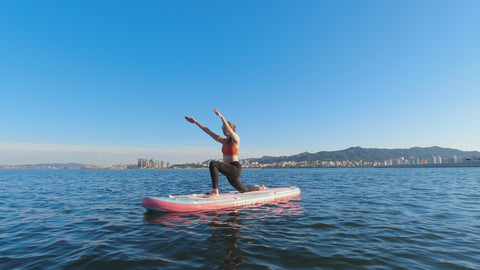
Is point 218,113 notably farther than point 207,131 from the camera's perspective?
No

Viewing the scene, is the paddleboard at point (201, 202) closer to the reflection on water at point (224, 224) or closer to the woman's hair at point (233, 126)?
the reflection on water at point (224, 224)

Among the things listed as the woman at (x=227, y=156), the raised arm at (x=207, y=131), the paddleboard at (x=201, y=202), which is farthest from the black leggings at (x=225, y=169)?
the raised arm at (x=207, y=131)

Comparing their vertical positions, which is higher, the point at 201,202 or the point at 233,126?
the point at 233,126

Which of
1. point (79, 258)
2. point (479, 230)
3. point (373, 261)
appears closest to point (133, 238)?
point (79, 258)

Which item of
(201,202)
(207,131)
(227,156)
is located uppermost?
(207,131)

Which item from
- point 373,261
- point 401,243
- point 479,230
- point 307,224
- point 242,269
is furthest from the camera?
point 307,224

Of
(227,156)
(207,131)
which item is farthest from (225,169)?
(207,131)

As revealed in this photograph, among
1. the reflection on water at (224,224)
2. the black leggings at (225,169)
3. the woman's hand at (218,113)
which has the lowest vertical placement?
the reflection on water at (224,224)

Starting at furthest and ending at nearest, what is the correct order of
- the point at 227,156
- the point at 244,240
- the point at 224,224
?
the point at 227,156, the point at 224,224, the point at 244,240

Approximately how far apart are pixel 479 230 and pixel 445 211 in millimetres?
3195

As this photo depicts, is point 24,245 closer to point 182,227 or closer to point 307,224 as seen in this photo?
point 182,227

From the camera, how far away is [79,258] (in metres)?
4.37

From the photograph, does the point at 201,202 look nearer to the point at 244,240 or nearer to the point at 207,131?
the point at 207,131

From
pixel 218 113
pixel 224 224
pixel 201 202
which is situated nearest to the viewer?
pixel 224 224
